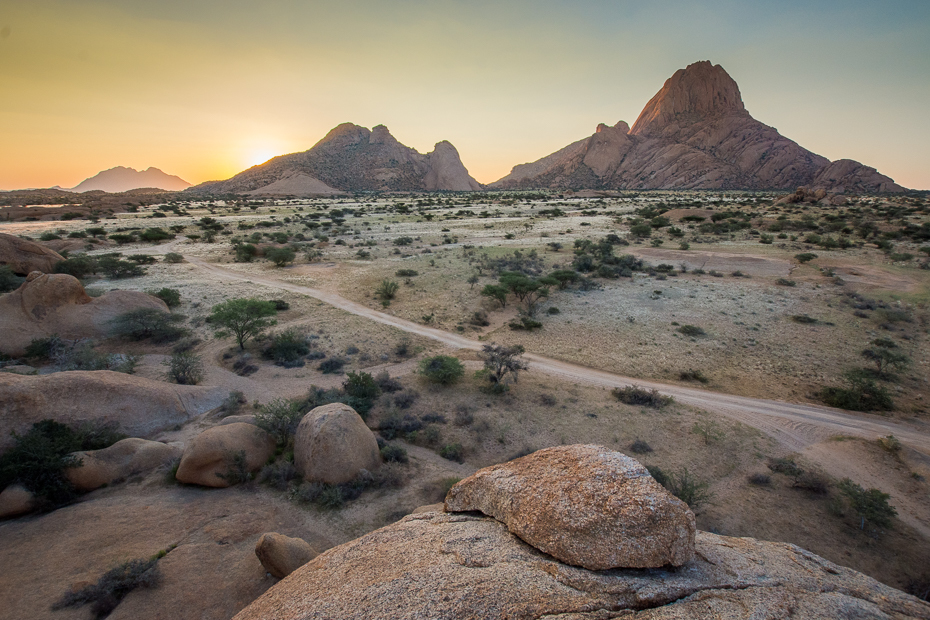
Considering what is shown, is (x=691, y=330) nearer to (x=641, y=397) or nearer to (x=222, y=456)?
(x=641, y=397)

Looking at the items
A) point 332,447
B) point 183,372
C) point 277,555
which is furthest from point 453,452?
point 183,372

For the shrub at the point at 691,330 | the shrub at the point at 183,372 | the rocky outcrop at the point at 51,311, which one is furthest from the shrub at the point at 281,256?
the shrub at the point at 691,330

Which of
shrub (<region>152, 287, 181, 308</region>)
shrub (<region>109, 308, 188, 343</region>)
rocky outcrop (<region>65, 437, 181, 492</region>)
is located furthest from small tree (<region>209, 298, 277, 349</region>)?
rocky outcrop (<region>65, 437, 181, 492</region>)

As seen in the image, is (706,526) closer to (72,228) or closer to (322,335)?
(322,335)

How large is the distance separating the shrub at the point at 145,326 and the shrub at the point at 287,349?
4864mm

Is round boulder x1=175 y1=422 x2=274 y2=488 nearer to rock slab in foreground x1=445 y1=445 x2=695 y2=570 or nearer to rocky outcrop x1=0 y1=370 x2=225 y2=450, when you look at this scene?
rocky outcrop x1=0 y1=370 x2=225 y2=450

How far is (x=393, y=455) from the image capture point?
37.3 feet

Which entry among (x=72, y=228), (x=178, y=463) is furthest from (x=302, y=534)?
(x=72, y=228)

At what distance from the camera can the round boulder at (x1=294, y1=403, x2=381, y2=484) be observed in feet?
32.8

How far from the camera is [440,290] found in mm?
26297

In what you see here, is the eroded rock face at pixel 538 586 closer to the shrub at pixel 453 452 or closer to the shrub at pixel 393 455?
the shrub at pixel 393 455

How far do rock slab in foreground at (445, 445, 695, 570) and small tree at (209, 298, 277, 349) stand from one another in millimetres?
16367

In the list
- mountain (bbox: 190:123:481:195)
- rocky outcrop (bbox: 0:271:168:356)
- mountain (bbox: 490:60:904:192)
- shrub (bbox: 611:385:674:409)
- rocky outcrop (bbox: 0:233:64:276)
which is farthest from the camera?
mountain (bbox: 190:123:481:195)

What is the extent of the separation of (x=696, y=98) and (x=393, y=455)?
19464 centimetres
